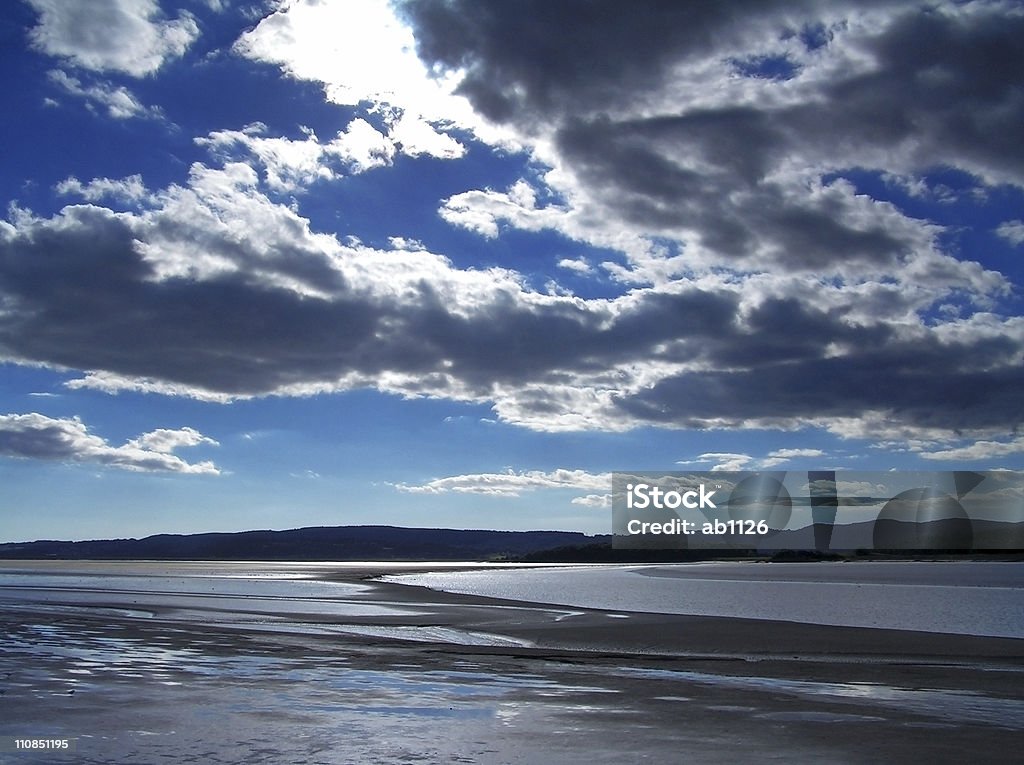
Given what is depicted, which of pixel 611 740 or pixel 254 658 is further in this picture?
pixel 254 658

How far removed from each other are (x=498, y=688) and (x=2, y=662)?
11.7 m

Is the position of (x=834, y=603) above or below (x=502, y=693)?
below

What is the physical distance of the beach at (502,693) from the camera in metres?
12.3

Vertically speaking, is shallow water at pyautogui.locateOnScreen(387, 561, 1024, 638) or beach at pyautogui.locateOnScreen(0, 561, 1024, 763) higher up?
beach at pyautogui.locateOnScreen(0, 561, 1024, 763)

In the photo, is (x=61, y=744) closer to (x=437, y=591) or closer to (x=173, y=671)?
(x=173, y=671)

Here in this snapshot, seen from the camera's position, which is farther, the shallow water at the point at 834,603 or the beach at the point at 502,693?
the shallow water at the point at 834,603

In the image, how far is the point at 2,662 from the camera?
811 inches

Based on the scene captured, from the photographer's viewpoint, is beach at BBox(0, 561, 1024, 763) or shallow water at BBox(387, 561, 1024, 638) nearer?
beach at BBox(0, 561, 1024, 763)

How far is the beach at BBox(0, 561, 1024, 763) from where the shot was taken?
40.3 feet

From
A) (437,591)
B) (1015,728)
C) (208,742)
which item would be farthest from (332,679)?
(437,591)

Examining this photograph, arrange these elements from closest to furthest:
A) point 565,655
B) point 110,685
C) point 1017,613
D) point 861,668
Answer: point 110,685 < point 861,668 < point 565,655 < point 1017,613

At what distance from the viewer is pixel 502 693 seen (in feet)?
56.8

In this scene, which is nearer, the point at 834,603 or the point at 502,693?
the point at 502,693

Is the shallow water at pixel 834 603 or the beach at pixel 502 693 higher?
the beach at pixel 502 693
